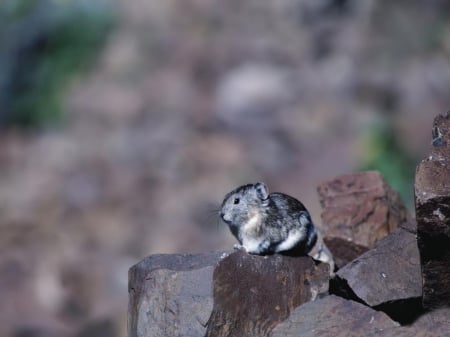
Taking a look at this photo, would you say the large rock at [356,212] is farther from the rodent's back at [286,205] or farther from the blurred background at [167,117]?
the blurred background at [167,117]

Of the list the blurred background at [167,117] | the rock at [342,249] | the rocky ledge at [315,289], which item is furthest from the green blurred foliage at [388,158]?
the rocky ledge at [315,289]

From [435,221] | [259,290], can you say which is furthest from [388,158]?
[435,221]


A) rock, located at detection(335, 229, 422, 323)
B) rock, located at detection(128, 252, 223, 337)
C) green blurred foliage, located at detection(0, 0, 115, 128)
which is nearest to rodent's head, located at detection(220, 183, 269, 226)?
rock, located at detection(128, 252, 223, 337)

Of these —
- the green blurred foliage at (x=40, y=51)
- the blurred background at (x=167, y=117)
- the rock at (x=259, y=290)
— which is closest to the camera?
the rock at (x=259, y=290)

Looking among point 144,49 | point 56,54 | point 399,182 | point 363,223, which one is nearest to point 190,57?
point 144,49

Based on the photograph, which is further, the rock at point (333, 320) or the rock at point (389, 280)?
the rock at point (389, 280)

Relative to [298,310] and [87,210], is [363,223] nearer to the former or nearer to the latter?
[298,310]
